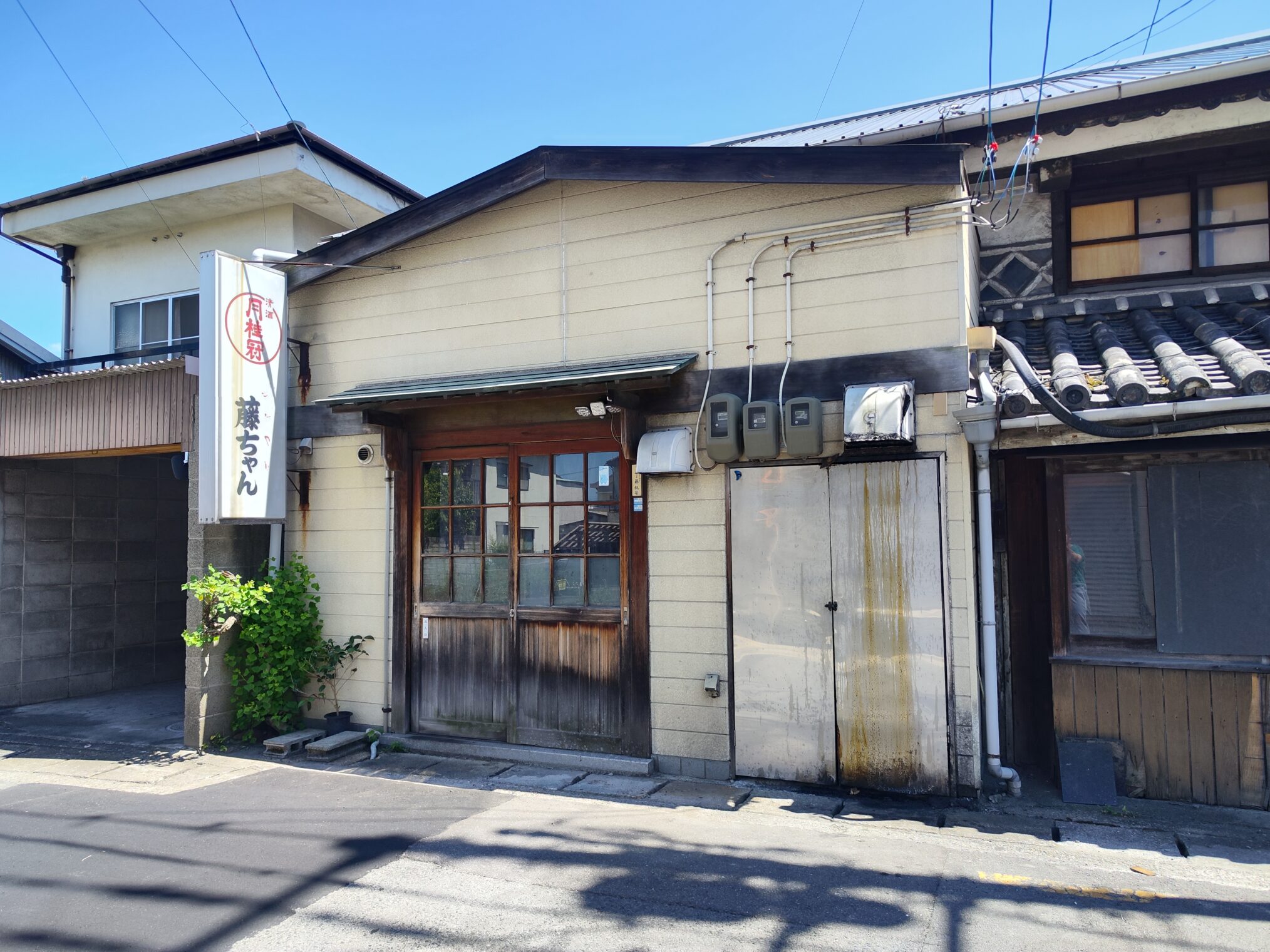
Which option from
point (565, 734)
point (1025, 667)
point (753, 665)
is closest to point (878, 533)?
point (753, 665)

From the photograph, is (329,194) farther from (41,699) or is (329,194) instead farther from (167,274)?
(41,699)

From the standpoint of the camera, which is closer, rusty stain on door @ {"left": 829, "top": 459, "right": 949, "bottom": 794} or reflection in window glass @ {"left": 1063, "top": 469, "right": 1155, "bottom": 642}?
rusty stain on door @ {"left": 829, "top": 459, "right": 949, "bottom": 794}

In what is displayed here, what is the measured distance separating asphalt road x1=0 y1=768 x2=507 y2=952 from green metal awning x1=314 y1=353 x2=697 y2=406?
123 inches

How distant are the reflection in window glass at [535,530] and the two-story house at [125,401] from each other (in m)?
2.97

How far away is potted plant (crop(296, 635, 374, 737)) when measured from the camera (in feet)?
25.3

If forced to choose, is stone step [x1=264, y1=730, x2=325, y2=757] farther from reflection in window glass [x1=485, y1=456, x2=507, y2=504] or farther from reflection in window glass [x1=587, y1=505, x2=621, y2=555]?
reflection in window glass [x1=587, y1=505, x2=621, y2=555]

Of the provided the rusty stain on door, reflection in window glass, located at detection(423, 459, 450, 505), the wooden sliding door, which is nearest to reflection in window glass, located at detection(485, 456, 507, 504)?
the wooden sliding door

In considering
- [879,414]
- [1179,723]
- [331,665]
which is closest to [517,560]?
[331,665]

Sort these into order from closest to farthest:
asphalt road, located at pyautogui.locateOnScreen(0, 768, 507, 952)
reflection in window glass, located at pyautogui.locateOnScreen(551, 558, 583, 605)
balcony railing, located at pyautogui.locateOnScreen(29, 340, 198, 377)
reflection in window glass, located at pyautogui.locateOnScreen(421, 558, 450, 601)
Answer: asphalt road, located at pyautogui.locateOnScreen(0, 768, 507, 952) < reflection in window glass, located at pyautogui.locateOnScreen(551, 558, 583, 605) < reflection in window glass, located at pyautogui.locateOnScreen(421, 558, 450, 601) < balcony railing, located at pyautogui.locateOnScreen(29, 340, 198, 377)

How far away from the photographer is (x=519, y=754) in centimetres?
709

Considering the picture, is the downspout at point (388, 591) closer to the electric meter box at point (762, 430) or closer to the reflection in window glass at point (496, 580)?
the reflection in window glass at point (496, 580)

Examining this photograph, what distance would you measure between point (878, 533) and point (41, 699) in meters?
9.76

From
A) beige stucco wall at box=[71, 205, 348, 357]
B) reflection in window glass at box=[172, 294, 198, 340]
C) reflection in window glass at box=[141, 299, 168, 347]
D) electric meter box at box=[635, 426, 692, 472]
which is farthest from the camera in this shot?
reflection in window glass at box=[141, 299, 168, 347]

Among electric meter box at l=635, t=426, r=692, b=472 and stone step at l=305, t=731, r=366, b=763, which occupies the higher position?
electric meter box at l=635, t=426, r=692, b=472
